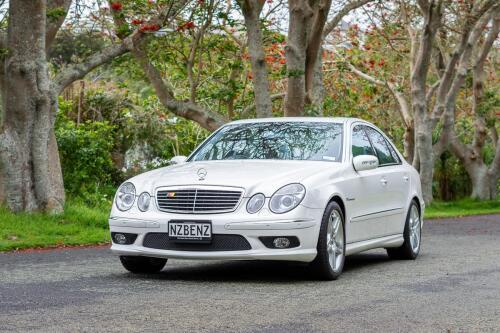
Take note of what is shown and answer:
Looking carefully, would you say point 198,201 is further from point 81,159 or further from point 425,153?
point 425,153

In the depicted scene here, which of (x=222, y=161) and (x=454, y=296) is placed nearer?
(x=454, y=296)

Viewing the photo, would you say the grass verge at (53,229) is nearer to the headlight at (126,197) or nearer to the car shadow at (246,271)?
the car shadow at (246,271)

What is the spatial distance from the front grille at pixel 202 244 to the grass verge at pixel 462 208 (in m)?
14.6

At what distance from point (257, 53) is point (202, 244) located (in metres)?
10.3

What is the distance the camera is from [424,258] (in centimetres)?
1251

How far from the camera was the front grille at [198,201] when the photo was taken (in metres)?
9.47

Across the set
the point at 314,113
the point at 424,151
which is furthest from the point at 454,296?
the point at 424,151

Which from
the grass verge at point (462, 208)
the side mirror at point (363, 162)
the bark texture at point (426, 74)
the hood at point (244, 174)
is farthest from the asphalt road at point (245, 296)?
the bark texture at point (426, 74)

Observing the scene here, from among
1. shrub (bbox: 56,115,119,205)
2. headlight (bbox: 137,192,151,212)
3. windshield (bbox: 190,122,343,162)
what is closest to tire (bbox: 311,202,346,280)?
windshield (bbox: 190,122,343,162)

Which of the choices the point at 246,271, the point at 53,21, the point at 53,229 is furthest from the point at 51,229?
the point at 246,271

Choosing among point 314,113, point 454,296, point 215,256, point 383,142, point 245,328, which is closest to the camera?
point 245,328

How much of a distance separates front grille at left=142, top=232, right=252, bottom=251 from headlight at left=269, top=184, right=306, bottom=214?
400 mm

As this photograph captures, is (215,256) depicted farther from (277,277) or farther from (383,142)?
(383,142)

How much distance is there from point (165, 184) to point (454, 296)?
2.80 metres
